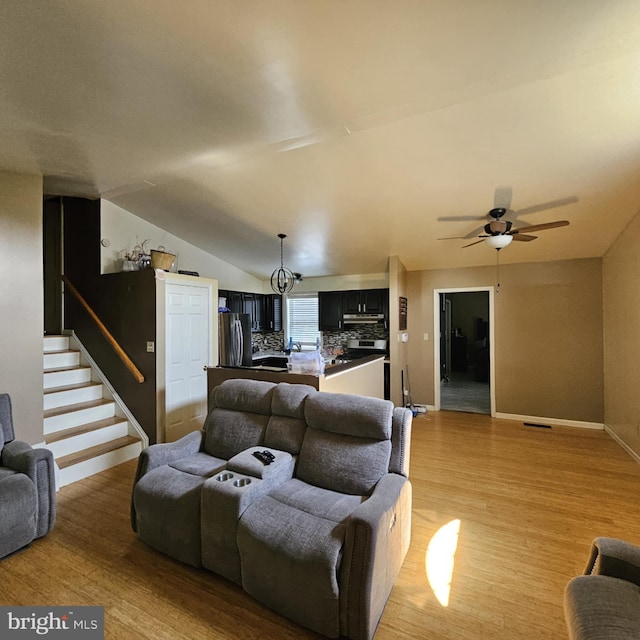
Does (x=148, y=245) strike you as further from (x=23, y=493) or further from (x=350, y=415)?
(x=350, y=415)

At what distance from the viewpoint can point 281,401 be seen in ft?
8.21

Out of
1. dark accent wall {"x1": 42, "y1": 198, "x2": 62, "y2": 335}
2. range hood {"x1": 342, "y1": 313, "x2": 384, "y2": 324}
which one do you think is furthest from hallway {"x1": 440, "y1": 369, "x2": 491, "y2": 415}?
dark accent wall {"x1": 42, "y1": 198, "x2": 62, "y2": 335}

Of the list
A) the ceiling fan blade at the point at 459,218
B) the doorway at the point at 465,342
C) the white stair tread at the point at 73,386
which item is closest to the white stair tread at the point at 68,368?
the white stair tread at the point at 73,386

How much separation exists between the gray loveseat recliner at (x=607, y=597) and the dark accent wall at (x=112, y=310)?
390 centimetres

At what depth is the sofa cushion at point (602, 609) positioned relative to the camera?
115 centimetres

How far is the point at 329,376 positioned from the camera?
327cm

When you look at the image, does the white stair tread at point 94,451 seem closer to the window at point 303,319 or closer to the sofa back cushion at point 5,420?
the sofa back cushion at point 5,420

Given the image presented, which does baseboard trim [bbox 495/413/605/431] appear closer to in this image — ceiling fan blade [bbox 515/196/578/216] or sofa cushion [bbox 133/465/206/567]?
ceiling fan blade [bbox 515/196/578/216]

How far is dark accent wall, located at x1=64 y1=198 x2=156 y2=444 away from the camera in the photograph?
13.0 feet

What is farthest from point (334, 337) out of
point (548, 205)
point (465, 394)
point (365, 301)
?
point (548, 205)

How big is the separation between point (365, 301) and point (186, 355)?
319 centimetres

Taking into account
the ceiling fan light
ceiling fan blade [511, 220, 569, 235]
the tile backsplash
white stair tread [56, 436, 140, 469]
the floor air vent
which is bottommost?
the floor air vent

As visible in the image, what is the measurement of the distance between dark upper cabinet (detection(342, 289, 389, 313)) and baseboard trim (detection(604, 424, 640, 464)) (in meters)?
3.52

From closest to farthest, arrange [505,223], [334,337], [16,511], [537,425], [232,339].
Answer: [16,511] → [505,223] → [537,425] → [232,339] → [334,337]
